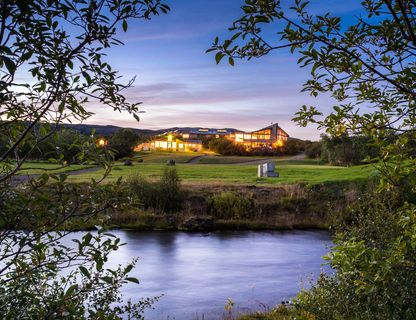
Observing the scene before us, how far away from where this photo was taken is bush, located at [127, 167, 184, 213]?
25.3 meters

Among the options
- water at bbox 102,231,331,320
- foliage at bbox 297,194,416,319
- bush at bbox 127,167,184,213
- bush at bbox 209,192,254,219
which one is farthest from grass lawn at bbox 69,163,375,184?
foliage at bbox 297,194,416,319

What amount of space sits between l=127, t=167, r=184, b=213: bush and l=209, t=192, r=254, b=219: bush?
76.1 inches

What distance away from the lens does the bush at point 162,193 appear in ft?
83.1

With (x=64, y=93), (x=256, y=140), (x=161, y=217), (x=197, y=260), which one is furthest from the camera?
(x=256, y=140)

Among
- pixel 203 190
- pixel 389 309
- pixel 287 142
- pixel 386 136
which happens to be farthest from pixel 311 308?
pixel 287 142

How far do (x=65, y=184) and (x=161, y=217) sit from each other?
70.0 ft

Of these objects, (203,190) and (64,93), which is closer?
(64,93)

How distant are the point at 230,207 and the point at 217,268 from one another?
8964mm

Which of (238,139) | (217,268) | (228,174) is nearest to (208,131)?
(238,139)

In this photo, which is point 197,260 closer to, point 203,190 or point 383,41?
point 203,190

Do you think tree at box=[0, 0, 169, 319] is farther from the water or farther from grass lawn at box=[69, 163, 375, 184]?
grass lawn at box=[69, 163, 375, 184]

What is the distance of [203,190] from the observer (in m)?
27.9

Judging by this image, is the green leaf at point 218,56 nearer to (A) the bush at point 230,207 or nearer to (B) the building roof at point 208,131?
(A) the bush at point 230,207

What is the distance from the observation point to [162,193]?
25.6m
